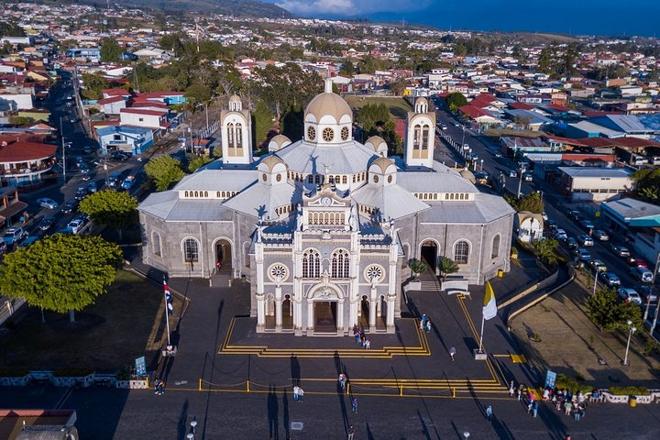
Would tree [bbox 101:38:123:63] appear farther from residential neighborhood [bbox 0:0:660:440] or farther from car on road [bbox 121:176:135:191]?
car on road [bbox 121:176:135:191]

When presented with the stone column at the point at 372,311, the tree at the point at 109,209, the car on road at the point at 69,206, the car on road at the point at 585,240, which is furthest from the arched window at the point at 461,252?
the car on road at the point at 69,206

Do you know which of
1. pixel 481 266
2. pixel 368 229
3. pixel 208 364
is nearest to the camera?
pixel 208 364

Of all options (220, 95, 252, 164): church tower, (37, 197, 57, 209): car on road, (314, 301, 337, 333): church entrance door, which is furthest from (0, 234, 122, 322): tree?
(37, 197, 57, 209): car on road

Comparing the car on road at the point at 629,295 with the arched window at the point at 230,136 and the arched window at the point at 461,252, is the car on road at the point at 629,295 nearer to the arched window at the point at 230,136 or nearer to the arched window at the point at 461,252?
the arched window at the point at 461,252

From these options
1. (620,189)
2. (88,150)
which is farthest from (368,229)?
(88,150)

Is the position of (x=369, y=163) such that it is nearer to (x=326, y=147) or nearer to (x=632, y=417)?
(x=326, y=147)

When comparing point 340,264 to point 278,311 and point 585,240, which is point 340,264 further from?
point 585,240
